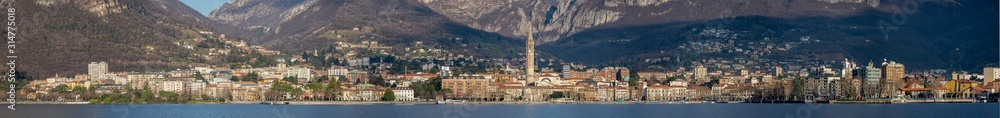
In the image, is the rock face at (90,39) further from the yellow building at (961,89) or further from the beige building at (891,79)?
the yellow building at (961,89)

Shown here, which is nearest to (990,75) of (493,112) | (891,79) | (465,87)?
(891,79)

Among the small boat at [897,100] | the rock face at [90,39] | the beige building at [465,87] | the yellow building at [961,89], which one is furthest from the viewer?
the rock face at [90,39]

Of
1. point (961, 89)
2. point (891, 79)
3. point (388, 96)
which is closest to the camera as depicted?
point (388, 96)

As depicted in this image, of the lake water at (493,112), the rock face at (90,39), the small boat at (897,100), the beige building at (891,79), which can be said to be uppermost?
the rock face at (90,39)

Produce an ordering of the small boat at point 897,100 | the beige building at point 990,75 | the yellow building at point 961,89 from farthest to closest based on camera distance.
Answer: the beige building at point 990,75
the yellow building at point 961,89
the small boat at point 897,100

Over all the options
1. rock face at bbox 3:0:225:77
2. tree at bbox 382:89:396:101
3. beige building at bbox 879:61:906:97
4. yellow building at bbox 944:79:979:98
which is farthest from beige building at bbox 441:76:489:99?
yellow building at bbox 944:79:979:98

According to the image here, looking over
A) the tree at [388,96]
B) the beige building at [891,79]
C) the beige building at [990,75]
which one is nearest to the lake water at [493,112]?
the tree at [388,96]

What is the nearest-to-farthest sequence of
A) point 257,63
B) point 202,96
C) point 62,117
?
point 62,117 < point 202,96 < point 257,63

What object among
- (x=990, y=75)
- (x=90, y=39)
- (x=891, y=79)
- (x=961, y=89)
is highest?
(x=90, y=39)

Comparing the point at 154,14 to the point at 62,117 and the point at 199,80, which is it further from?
the point at 62,117

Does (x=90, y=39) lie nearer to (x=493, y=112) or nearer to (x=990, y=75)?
(x=990, y=75)

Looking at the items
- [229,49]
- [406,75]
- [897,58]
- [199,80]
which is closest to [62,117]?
[199,80]
